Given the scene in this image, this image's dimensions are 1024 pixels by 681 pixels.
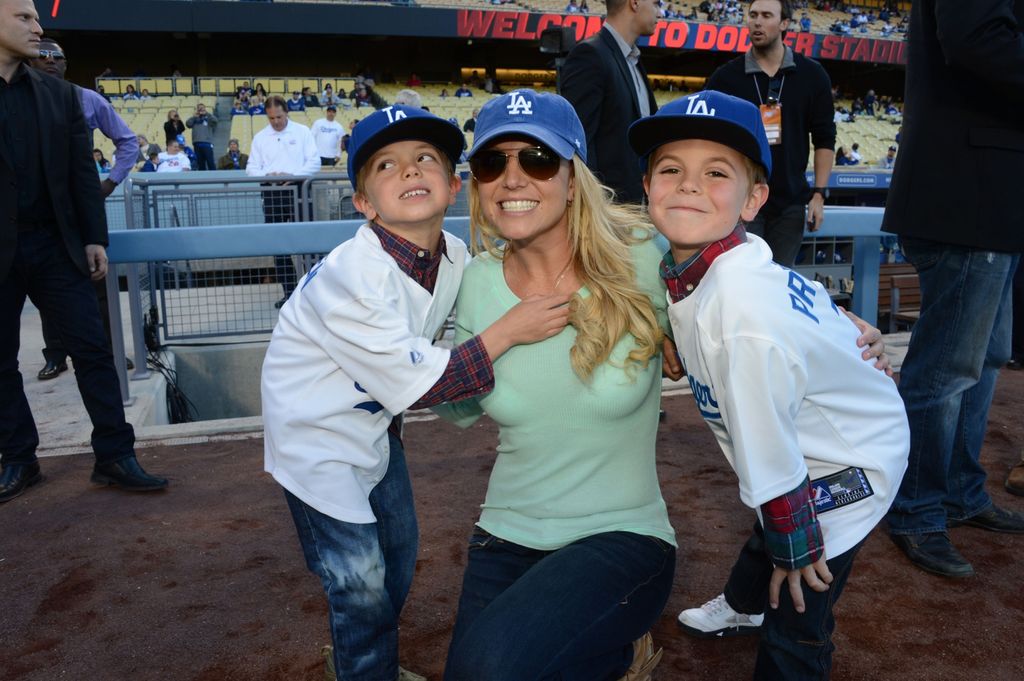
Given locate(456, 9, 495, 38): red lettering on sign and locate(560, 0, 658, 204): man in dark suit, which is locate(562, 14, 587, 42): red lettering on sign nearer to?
locate(456, 9, 495, 38): red lettering on sign

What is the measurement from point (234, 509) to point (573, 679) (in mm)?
2337

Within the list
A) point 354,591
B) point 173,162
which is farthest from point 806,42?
point 354,591

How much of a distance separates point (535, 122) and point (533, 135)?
6cm

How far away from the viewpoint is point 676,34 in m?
35.5

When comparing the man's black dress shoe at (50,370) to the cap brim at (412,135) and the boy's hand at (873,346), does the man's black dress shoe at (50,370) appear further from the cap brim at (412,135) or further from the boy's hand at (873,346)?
the boy's hand at (873,346)

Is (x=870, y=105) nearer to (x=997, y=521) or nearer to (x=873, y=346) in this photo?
(x=997, y=521)

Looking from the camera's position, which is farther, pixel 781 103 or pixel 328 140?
pixel 328 140

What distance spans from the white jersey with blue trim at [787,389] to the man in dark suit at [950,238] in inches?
40.8

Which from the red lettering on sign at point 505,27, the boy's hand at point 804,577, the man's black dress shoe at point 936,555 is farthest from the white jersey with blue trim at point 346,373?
the red lettering on sign at point 505,27

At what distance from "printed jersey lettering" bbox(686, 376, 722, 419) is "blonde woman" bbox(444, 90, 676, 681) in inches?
5.6

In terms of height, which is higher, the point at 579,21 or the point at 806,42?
the point at 579,21

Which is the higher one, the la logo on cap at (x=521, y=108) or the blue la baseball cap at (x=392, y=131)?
the la logo on cap at (x=521, y=108)

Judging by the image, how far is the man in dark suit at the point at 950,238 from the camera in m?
2.71

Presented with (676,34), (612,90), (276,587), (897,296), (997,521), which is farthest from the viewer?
(676,34)
